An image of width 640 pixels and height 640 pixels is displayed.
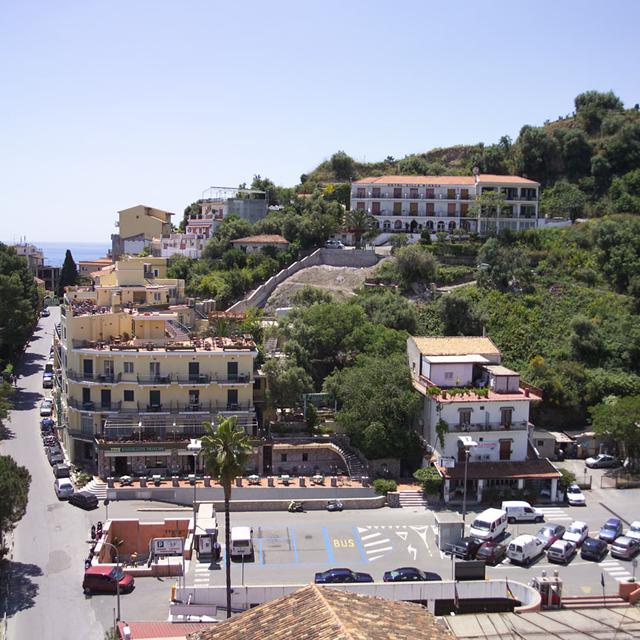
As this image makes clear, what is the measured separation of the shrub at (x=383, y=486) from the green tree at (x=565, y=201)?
52.7 metres

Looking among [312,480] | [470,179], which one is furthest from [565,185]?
[312,480]

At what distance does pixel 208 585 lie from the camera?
37375mm

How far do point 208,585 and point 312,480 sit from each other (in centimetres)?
1382

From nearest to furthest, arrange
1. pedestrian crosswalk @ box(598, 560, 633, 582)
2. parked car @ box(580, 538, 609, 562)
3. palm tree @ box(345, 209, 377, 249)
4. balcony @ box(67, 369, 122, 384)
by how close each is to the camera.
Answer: pedestrian crosswalk @ box(598, 560, 633, 582) < parked car @ box(580, 538, 609, 562) < balcony @ box(67, 369, 122, 384) < palm tree @ box(345, 209, 377, 249)

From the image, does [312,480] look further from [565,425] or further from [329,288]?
[329,288]

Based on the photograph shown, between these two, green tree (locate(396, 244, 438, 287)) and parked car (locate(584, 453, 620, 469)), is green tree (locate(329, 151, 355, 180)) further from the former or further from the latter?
parked car (locate(584, 453, 620, 469))

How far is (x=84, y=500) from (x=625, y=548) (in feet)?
97.2

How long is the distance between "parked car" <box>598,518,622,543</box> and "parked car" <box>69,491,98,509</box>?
92.6 ft

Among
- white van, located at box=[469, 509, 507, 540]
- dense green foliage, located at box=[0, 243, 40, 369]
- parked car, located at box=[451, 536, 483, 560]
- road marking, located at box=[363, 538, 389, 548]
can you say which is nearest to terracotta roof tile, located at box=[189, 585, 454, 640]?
parked car, located at box=[451, 536, 483, 560]

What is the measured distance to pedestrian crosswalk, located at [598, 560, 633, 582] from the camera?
39188 millimetres

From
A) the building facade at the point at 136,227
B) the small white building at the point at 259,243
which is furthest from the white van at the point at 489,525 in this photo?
the building facade at the point at 136,227

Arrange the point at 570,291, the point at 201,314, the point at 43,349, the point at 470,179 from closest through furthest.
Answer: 1. the point at 201,314
2. the point at 570,291
3. the point at 43,349
4. the point at 470,179

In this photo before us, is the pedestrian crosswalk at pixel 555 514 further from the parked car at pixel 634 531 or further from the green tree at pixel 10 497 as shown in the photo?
the green tree at pixel 10 497

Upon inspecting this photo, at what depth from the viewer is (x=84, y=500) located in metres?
46.1
